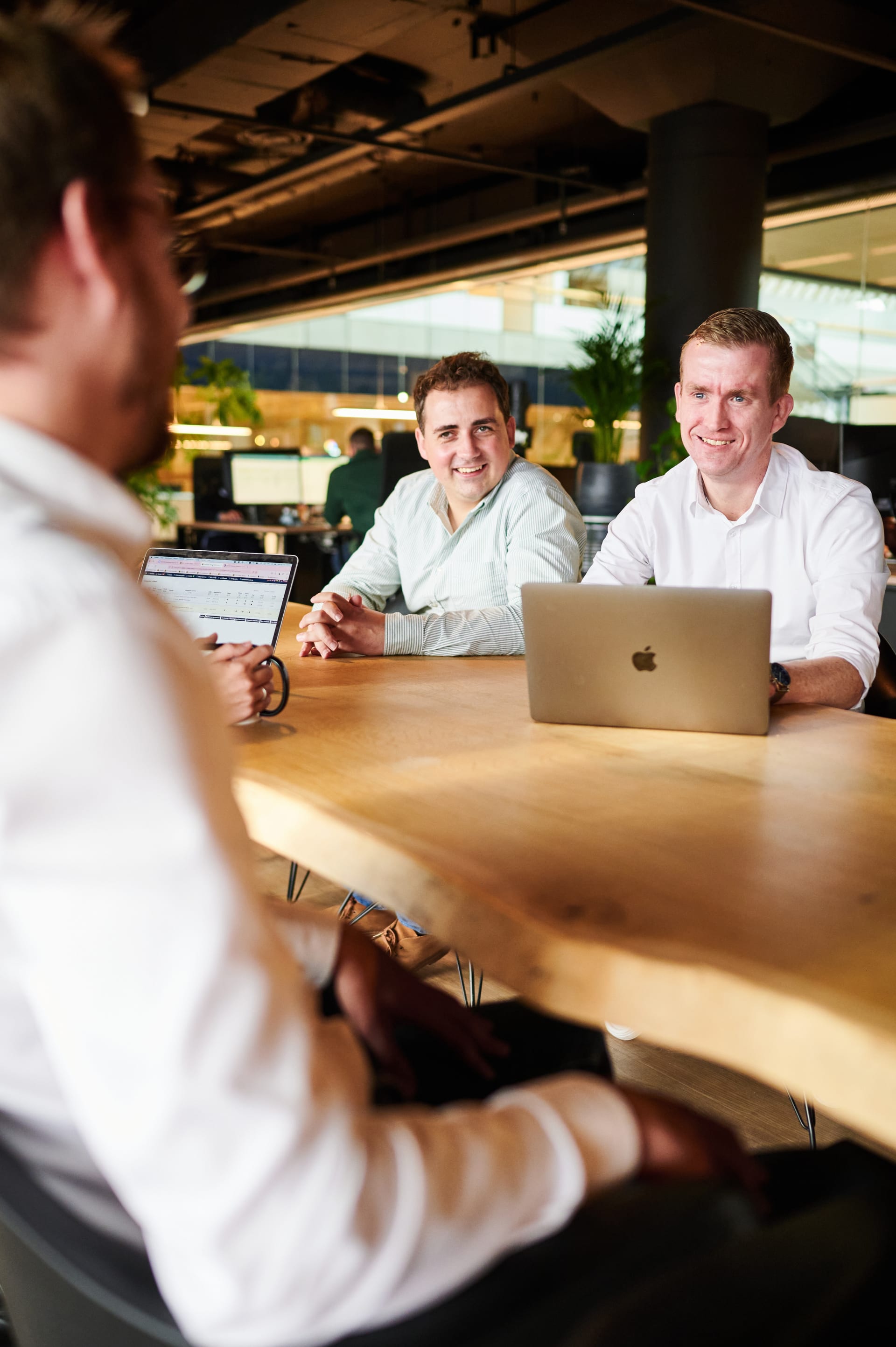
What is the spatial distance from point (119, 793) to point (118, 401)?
0.81ft

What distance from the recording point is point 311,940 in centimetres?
97

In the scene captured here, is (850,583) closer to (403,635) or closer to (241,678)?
(403,635)

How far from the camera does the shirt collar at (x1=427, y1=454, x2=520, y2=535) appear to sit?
2.70 m

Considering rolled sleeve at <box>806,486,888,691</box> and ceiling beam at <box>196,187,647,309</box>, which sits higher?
ceiling beam at <box>196,187,647,309</box>

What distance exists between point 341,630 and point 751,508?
0.94 meters

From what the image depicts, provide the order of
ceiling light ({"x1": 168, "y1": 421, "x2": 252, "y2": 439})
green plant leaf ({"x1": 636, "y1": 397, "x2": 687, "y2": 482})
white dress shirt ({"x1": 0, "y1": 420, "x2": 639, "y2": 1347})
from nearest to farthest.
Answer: white dress shirt ({"x1": 0, "y1": 420, "x2": 639, "y2": 1347}) → green plant leaf ({"x1": 636, "y1": 397, "x2": 687, "y2": 482}) → ceiling light ({"x1": 168, "y1": 421, "x2": 252, "y2": 439})

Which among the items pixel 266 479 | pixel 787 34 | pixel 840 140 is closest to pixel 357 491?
pixel 266 479

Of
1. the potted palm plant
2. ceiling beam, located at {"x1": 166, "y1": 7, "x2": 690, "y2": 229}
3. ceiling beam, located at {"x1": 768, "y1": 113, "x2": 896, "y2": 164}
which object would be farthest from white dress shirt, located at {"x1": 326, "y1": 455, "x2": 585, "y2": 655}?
ceiling beam, located at {"x1": 768, "y1": 113, "x2": 896, "y2": 164}

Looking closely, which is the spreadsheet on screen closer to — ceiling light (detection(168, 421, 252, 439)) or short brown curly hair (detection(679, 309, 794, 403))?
short brown curly hair (detection(679, 309, 794, 403))

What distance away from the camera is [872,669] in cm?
196

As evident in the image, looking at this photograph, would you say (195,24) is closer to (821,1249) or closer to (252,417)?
(821,1249)

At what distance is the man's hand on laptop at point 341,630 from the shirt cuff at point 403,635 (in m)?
0.01

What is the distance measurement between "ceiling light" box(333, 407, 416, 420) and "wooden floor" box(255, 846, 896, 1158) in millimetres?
14356

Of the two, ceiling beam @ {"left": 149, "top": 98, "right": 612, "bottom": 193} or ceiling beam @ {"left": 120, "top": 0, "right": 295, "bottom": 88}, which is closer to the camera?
ceiling beam @ {"left": 120, "top": 0, "right": 295, "bottom": 88}
